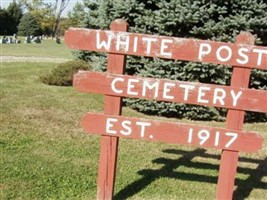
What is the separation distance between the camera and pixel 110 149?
4.66 m

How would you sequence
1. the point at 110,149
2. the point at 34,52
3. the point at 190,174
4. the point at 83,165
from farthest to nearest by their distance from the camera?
the point at 34,52
the point at 83,165
the point at 190,174
the point at 110,149

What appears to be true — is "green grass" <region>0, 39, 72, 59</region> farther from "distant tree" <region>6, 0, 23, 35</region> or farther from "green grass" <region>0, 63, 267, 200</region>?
"distant tree" <region>6, 0, 23, 35</region>

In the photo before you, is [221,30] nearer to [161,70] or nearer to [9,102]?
[161,70]

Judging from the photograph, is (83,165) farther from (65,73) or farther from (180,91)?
(65,73)

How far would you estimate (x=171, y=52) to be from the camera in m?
4.41

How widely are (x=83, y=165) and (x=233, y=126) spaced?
222cm

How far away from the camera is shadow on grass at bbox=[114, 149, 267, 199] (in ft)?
17.1

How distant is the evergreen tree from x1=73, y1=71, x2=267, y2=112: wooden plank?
4.23m

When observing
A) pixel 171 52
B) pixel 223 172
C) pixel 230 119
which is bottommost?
pixel 223 172

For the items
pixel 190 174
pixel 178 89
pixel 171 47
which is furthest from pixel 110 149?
pixel 190 174

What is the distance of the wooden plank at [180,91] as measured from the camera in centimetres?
434

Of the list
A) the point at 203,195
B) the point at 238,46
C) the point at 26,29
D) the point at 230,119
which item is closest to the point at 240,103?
the point at 230,119

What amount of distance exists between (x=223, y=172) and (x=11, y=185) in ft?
7.40

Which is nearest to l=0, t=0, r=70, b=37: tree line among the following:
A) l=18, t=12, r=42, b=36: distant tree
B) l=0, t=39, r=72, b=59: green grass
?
l=18, t=12, r=42, b=36: distant tree
